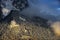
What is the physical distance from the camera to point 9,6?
3465 millimetres

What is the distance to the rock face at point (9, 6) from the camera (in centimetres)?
328

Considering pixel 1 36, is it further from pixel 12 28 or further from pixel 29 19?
pixel 29 19

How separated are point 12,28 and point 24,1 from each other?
150 cm

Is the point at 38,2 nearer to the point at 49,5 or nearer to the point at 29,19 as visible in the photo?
the point at 49,5

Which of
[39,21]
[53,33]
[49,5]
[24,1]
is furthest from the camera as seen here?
[49,5]

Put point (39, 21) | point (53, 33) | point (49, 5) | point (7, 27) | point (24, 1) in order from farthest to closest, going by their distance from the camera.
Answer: point (49, 5)
point (24, 1)
point (39, 21)
point (7, 27)
point (53, 33)

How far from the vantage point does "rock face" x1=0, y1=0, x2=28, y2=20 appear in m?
3.28

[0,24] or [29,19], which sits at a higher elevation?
[29,19]

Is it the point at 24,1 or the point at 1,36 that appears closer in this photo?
the point at 1,36

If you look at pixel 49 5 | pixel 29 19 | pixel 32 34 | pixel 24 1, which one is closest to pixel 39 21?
pixel 29 19

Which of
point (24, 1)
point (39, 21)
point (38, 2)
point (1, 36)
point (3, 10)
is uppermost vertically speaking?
point (38, 2)

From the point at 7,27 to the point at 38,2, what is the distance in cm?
206

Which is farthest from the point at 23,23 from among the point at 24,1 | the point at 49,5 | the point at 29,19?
the point at 49,5

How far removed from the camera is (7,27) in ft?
9.29
